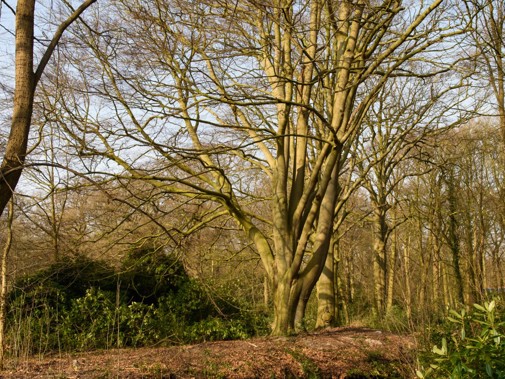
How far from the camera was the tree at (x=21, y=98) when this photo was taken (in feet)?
16.8

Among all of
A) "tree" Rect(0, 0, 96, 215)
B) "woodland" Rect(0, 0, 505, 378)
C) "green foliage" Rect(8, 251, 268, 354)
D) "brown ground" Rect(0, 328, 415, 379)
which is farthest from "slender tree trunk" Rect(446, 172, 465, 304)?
"tree" Rect(0, 0, 96, 215)

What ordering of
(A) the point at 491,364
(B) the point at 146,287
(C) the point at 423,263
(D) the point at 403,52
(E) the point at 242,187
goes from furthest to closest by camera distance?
(E) the point at 242,187, (B) the point at 146,287, (D) the point at 403,52, (C) the point at 423,263, (A) the point at 491,364

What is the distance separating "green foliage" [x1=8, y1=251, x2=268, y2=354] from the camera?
373 inches

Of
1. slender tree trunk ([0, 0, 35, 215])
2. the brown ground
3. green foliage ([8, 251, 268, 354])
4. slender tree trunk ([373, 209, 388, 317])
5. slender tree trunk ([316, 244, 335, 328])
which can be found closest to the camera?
slender tree trunk ([0, 0, 35, 215])

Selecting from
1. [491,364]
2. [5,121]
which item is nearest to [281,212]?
[5,121]

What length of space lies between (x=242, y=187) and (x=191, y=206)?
1.78m

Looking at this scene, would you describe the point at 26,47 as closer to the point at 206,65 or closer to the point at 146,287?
the point at 206,65

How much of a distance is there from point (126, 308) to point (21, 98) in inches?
236

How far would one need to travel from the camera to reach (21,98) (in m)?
5.27

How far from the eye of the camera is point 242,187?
13.4 m

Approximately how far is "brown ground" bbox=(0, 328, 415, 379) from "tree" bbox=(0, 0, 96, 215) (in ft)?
7.00

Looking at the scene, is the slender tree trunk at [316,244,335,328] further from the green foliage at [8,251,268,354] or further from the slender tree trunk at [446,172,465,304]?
the slender tree trunk at [446,172,465,304]

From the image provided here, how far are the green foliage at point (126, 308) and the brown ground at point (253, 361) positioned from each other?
5.21 ft

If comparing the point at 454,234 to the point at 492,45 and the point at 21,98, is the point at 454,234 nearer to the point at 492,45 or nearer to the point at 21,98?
the point at 492,45
